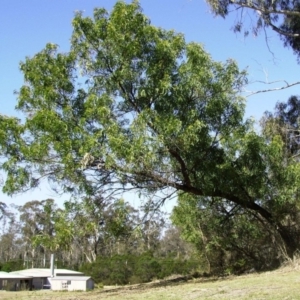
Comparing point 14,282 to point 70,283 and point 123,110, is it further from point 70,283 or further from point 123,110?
point 123,110

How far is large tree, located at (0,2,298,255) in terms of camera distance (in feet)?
41.9

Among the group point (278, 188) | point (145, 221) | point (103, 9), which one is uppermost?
point (103, 9)

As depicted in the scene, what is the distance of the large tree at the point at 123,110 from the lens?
12758 millimetres

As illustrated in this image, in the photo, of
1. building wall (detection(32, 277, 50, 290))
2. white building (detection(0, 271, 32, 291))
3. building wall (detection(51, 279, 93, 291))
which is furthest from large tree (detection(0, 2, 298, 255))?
building wall (detection(32, 277, 50, 290))

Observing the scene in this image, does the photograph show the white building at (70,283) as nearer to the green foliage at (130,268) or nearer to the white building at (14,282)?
the white building at (14,282)

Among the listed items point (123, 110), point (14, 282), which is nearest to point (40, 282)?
point (14, 282)

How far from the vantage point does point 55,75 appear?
13742 millimetres

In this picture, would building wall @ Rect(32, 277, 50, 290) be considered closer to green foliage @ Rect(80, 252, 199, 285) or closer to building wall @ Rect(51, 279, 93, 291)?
green foliage @ Rect(80, 252, 199, 285)

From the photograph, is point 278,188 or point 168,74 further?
point 278,188

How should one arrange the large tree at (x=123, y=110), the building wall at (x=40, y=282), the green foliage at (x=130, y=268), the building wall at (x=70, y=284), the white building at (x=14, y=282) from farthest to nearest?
the building wall at (x=40, y=282), the white building at (x=14, y=282), the green foliage at (x=130, y=268), the building wall at (x=70, y=284), the large tree at (x=123, y=110)

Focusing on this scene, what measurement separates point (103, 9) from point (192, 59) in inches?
117

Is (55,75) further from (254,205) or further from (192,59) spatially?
(254,205)

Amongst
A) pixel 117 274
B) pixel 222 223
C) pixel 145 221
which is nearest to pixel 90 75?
pixel 145 221

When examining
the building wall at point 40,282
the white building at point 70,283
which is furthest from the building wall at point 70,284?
the building wall at point 40,282
